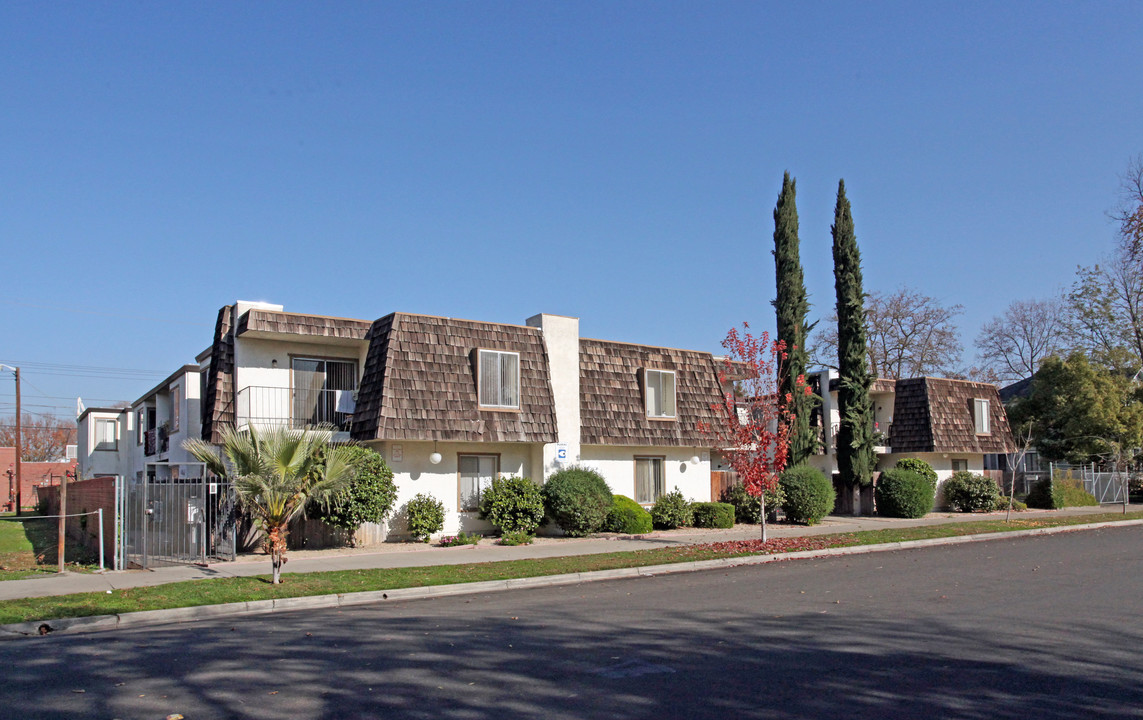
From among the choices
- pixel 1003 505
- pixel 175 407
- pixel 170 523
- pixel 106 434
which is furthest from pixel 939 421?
pixel 106 434

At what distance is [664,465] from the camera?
1057 inches

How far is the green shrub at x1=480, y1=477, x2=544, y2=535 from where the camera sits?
22.0 meters

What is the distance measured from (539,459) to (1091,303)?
4010cm

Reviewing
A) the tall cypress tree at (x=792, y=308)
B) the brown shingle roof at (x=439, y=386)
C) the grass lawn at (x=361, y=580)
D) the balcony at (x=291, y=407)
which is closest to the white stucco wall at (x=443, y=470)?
the brown shingle roof at (x=439, y=386)

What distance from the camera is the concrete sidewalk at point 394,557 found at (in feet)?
48.2

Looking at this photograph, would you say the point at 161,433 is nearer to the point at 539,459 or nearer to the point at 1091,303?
the point at 539,459

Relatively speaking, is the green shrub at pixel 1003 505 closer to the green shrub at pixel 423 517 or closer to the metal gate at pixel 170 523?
the green shrub at pixel 423 517

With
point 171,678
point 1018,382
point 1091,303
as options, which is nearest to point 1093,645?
point 171,678

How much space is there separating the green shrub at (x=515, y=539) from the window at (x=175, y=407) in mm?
11695

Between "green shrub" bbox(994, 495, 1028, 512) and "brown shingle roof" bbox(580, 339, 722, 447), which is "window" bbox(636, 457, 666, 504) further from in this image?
"green shrub" bbox(994, 495, 1028, 512)

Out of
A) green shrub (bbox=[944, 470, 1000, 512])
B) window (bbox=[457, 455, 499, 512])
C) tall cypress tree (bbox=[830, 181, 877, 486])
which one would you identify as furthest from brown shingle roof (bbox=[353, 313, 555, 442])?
green shrub (bbox=[944, 470, 1000, 512])

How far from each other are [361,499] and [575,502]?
5486 millimetres

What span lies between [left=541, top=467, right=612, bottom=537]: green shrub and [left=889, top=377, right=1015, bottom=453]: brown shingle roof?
17.1 m

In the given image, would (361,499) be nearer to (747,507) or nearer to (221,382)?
(221,382)
